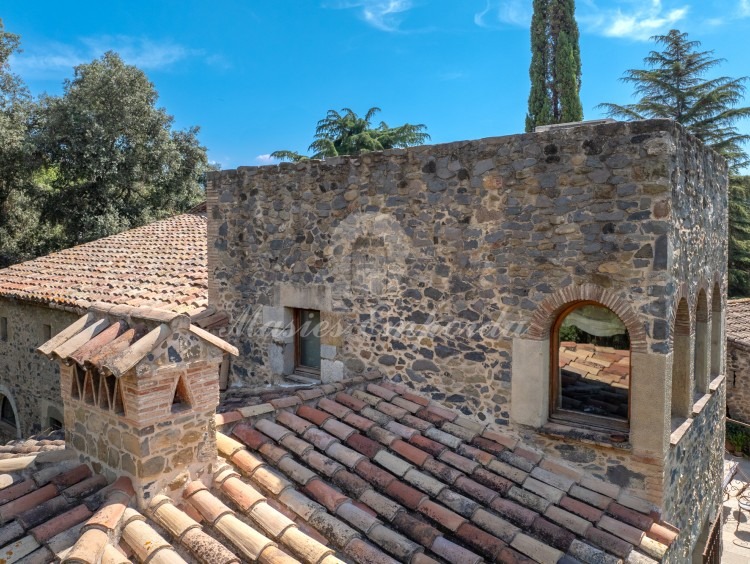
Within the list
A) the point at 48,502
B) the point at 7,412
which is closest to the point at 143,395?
the point at 48,502

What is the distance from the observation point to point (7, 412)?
1236 cm

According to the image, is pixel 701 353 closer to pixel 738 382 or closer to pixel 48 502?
pixel 48 502

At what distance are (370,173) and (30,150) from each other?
1756 cm

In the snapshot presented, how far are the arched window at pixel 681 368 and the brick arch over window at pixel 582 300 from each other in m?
1.13

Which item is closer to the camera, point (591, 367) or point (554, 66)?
point (591, 367)

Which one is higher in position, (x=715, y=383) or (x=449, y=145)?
(x=449, y=145)

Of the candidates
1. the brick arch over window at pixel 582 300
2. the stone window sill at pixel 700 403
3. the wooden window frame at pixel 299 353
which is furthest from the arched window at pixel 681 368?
the wooden window frame at pixel 299 353

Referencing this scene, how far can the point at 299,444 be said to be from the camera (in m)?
5.02

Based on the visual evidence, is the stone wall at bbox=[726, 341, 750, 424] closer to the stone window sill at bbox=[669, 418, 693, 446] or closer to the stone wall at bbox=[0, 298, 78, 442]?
the stone window sill at bbox=[669, 418, 693, 446]

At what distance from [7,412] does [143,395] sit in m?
11.3

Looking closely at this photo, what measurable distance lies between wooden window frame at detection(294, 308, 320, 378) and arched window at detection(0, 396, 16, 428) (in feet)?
27.8

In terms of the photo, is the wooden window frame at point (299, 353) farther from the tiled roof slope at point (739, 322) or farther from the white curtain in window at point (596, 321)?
the tiled roof slope at point (739, 322)

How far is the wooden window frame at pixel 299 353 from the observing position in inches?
286

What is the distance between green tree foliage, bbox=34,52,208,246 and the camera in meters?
19.0
